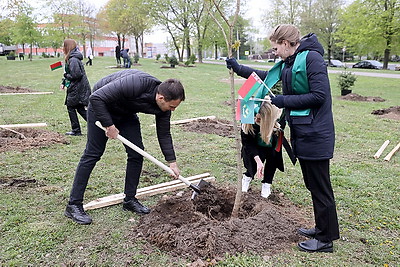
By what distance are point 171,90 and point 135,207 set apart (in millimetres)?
1515

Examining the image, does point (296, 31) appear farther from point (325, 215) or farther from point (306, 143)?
point (325, 215)

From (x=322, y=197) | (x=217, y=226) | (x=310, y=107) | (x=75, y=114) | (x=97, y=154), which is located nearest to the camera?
(x=310, y=107)

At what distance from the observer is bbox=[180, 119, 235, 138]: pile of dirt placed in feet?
26.2

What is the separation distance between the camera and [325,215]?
3.14 meters

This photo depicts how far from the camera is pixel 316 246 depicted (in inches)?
127

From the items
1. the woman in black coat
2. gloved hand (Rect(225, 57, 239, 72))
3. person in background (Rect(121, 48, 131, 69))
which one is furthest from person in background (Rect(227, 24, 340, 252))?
person in background (Rect(121, 48, 131, 69))

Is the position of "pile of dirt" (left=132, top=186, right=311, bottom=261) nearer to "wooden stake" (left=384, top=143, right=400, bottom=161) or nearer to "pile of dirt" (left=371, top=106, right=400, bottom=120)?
"wooden stake" (left=384, top=143, right=400, bottom=161)

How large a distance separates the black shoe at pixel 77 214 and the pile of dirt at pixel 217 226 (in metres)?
0.56

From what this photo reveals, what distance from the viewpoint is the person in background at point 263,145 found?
12.4 ft

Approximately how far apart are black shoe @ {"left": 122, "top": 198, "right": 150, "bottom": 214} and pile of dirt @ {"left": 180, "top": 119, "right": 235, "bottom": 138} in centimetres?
402

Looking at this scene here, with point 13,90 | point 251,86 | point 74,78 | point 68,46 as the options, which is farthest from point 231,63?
point 13,90

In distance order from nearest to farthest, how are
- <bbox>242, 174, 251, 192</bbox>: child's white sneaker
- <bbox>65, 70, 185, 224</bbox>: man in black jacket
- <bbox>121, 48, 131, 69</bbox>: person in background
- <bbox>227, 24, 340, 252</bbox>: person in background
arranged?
<bbox>227, 24, 340, 252</bbox>: person in background → <bbox>65, 70, 185, 224</bbox>: man in black jacket → <bbox>242, 174, 251, 192</bbox>: child's white sneaker → <bbox>121, 48, 131, 69</bbox>: person in background

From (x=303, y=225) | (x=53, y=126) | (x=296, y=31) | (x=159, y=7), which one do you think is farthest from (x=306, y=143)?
(x=159, y=7)

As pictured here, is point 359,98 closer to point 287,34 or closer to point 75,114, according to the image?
point 75,114
